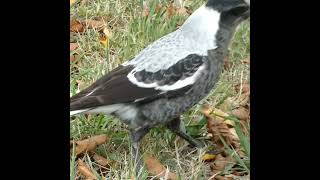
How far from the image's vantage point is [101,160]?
1.69 meters

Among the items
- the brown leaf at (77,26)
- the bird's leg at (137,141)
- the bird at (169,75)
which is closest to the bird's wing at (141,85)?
the bird at (169,75)

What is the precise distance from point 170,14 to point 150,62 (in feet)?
0.83

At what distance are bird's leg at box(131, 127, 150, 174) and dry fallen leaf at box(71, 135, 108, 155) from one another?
0.36 feet

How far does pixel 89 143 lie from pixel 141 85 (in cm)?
25

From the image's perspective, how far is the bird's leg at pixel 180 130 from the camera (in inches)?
70.1

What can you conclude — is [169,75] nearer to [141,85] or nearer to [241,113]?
[141,85]

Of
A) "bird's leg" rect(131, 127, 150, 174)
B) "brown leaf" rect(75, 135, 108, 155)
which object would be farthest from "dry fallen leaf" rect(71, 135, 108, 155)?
"bird's leg" rect(131, 127, 150, 174)

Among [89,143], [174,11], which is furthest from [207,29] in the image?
[89,143]

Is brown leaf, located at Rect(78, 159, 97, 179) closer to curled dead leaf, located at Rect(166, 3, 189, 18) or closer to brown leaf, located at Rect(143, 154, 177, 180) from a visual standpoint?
brown leaf, located at Rect(143, 154, 177, 180)

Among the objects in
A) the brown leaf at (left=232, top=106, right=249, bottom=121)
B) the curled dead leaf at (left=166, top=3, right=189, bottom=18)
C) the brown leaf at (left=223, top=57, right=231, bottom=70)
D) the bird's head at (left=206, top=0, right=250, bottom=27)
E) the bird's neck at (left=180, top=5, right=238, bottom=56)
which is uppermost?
the curled dead leaf at (left=166, top=3, right=189, bottom=18)

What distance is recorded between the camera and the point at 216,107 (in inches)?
74.2

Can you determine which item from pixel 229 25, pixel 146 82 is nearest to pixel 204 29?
pixel 229 25

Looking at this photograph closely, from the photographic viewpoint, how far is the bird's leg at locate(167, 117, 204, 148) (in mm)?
1780
